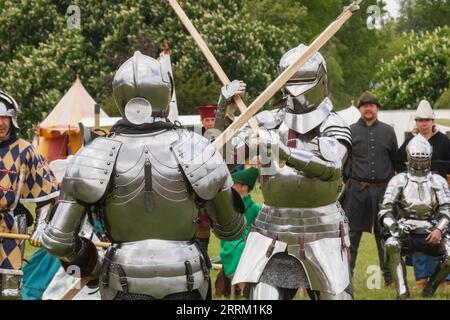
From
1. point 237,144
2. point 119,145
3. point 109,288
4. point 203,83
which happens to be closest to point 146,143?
point 119,145

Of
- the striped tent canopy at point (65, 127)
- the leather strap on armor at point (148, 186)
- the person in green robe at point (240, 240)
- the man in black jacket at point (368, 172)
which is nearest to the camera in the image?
the leather strap on armor at point (148, 186)

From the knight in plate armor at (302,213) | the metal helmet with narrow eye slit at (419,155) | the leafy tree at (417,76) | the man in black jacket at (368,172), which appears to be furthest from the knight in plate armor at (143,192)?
the leafy tree at (417,76)

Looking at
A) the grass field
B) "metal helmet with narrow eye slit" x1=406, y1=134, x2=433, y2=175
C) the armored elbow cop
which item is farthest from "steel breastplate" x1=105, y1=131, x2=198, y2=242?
"metal helmet with narrow eye slit" x1=406, y1=134, x2=433, y2=175

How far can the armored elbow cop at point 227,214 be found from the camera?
5.30 meters

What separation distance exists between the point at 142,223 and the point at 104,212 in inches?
8.6

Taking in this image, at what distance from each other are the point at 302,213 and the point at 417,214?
11.3 ft

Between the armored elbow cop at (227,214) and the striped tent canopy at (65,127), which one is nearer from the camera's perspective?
the armored elbow cop at (227,214)

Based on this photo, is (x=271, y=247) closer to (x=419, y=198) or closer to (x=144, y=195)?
(x=144, y=195)

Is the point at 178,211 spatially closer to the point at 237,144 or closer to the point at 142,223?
the point at 142,223

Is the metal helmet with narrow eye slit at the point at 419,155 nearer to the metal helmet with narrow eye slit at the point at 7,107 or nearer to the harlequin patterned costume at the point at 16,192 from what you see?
the harlequin patterned costume at the point at 16,192

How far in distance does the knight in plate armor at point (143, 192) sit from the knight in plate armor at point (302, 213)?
114 cm
